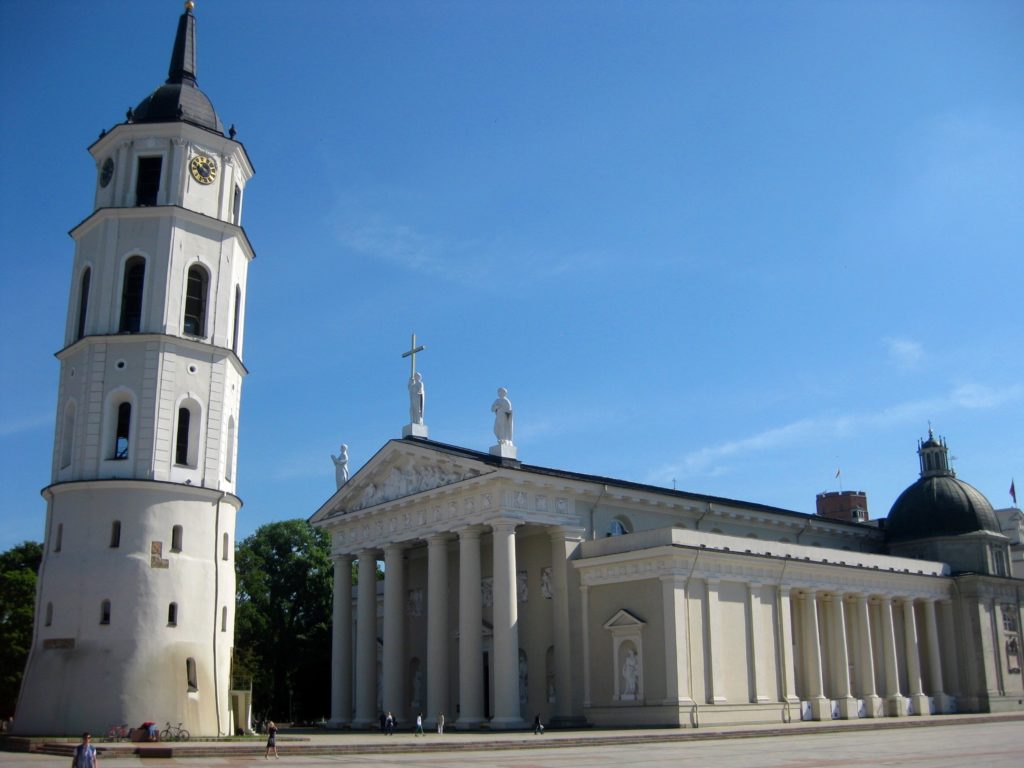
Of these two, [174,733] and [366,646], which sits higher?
[366,646]

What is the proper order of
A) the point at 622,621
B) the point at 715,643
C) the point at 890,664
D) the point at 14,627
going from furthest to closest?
1. the point at 14,627
2. the point at 890,664
3. the point at 622,621
4. the point at 715,643

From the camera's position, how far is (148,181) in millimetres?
37844

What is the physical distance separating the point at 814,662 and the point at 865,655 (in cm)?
434

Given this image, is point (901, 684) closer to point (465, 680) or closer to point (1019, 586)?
point (1019, 586)

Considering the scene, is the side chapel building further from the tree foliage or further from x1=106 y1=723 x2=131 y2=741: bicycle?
the tree foliage

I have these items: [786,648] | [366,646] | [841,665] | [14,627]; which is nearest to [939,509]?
[841,665]

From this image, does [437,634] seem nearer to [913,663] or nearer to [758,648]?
[758,648]

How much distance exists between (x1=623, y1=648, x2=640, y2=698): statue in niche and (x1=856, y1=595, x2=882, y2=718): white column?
13.5 meters

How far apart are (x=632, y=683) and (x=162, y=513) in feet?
61.9

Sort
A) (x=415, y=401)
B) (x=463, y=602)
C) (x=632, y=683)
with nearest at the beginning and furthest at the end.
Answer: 1. (x=632, y=683)
2. (x=463, y=602)
3. (x=415, y=401)

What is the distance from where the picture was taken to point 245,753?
27.8 metres

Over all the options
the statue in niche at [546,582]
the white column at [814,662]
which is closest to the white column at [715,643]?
the white column at [814,662]

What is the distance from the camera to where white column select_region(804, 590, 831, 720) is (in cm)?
4391

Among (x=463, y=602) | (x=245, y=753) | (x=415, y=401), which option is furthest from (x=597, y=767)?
(x=415, y=401)
